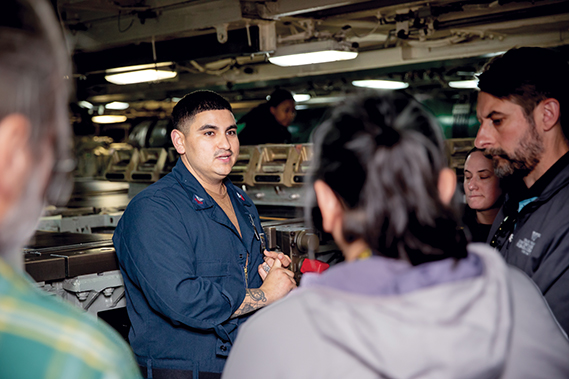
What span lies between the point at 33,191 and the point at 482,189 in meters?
2.23

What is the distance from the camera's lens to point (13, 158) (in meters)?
0.63

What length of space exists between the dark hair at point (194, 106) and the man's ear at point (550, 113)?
1189 mm

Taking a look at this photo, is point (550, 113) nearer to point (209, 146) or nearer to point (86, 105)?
point (209, 146)

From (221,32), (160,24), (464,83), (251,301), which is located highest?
(160,24)

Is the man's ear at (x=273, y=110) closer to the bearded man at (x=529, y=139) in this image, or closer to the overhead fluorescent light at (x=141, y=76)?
the overhead fluorescent light at (x=141, y=76)

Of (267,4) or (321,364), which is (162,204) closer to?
(321,364)

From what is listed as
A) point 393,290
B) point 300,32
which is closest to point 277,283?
point 393,290

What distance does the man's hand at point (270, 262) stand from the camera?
82.6 inches

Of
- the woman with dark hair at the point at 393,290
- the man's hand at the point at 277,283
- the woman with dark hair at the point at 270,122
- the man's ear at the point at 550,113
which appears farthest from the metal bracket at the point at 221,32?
the woman with dark hair at the point at 393,290

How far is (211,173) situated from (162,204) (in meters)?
0.28

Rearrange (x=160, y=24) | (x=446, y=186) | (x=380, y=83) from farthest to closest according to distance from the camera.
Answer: (x=380, y=83)
(x=160, y=24)
(x=446, y=186)

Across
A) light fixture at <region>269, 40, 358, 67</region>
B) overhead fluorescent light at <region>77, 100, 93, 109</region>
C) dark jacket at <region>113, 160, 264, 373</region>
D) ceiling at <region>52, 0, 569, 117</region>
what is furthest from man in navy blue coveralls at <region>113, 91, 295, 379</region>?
overhead fluorescent light at <region>77, 100, 93, 109</region>

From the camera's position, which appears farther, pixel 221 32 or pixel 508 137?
pixel 221 32

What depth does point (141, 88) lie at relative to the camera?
7.29 m
